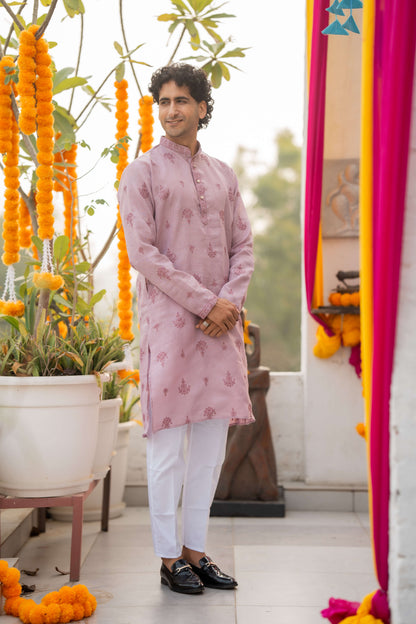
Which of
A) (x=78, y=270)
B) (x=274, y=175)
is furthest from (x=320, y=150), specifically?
(x=274, y=175)

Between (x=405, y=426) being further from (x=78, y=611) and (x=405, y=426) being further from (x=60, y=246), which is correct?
(x=60, y=246)

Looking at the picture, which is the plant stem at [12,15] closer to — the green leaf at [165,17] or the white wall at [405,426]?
the green leaf at [165,17]

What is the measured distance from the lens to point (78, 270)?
7.80ft

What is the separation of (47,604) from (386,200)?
4.16 feet

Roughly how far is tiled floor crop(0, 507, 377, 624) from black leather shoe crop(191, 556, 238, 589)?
3cm

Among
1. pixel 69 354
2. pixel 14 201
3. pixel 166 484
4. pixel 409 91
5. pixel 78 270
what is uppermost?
pixel 409 91

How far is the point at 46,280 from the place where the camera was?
2.10m

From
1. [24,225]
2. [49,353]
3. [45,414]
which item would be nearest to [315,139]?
[24,225]

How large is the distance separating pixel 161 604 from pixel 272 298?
16163mm

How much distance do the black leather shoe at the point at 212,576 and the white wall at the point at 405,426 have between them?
2.39 feet

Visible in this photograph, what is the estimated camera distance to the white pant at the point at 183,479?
2.01 meters

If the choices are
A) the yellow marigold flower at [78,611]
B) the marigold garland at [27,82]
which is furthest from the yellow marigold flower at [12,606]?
the marigold garland at [27,82]

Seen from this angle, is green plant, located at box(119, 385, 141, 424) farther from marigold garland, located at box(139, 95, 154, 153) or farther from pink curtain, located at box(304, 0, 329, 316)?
marigold garland, located at box(139, 95, 154, 153)

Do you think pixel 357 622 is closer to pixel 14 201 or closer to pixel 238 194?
pixel 238 194
